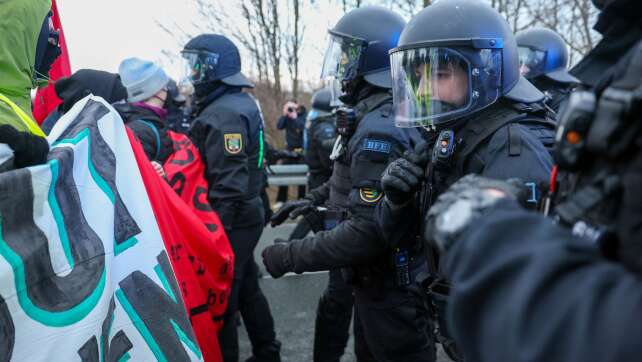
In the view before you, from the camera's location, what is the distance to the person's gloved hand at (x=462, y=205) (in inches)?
39.6

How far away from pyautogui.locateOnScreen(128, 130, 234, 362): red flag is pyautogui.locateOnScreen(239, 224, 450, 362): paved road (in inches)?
42.4

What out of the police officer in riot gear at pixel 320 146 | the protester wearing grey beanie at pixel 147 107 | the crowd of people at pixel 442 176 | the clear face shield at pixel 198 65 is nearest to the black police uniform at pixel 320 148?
the police officer in riot gear at pixel 320 146

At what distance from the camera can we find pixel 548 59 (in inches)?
196

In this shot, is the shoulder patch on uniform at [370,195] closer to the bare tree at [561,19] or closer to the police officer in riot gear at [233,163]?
the police officer in riot gear at [233,163]

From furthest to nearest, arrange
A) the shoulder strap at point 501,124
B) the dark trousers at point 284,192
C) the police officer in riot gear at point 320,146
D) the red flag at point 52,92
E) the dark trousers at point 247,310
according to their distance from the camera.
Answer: the dark trousers at point 284,192, the police officer in riot gear at point 320,146, the dark trousers at point 247,310, the red flag at point 52,92, the shoulder strap at point 501,124

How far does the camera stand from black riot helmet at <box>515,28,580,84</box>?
4957 mm

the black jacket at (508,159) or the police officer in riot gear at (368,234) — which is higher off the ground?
the black jacket at (508,159)

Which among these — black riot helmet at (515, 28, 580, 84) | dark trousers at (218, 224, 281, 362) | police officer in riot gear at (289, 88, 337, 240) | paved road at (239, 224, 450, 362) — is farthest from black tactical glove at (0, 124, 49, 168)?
black riot helmet at (515, 28, 580, 84)

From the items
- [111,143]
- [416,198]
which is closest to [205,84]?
[111,143]

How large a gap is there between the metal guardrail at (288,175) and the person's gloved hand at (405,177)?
6.43 m

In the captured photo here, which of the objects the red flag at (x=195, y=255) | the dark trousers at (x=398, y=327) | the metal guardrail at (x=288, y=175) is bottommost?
the metal guardrail at (x=288, y=175)

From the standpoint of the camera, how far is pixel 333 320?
11.2 feet

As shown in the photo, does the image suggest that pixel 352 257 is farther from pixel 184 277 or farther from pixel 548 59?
pixel 548 59

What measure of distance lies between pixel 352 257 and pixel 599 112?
1708 mm
